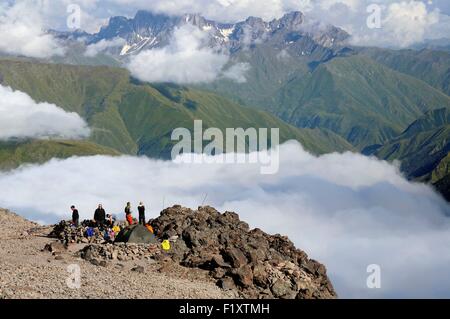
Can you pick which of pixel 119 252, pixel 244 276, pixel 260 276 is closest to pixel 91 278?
pixel 119 252

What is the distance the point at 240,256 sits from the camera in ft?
163

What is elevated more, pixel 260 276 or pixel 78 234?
pixel 78 234

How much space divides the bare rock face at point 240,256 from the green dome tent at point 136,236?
232 cm

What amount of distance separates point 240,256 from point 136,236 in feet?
32.1

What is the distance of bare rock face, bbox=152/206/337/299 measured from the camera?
46531 millimetres

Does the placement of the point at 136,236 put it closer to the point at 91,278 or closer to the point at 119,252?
the point at 119,252

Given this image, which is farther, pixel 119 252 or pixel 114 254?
pixel 119 252

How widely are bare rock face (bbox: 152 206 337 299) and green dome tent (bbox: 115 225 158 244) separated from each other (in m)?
2.32

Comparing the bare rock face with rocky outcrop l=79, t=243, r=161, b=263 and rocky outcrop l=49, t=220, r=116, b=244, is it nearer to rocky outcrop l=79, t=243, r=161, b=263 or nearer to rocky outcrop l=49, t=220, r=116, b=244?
rocky outcrop l=79, t=243, r=161, b=263

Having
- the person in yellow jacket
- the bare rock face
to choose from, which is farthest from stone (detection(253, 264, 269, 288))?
the person in yellow jacket

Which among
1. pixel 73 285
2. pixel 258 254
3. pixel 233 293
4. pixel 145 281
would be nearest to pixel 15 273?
pixel 73 285
